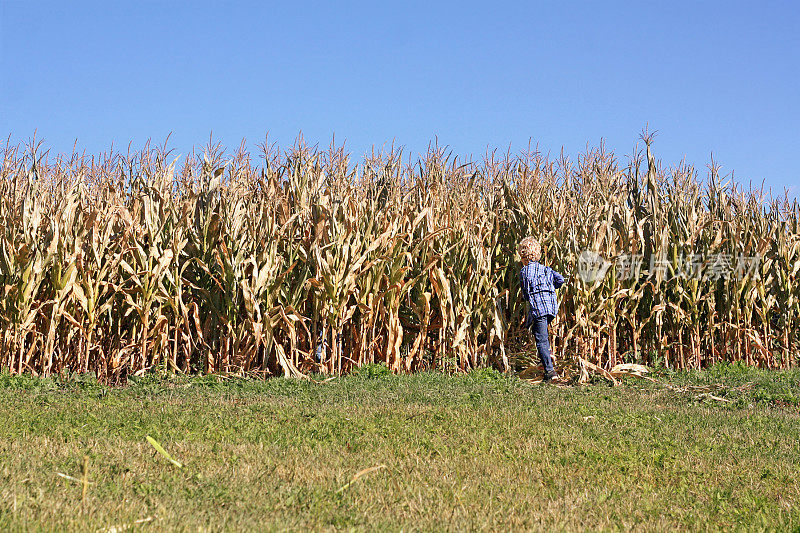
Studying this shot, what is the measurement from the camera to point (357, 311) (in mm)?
8227

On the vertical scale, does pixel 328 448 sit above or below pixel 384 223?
below

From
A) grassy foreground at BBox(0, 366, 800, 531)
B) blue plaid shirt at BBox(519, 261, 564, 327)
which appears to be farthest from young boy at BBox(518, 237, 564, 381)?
grassy foreground at BBox(0, 366, 800, 531)

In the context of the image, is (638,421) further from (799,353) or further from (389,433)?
(799,353)

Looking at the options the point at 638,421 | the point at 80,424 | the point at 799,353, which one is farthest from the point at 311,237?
the point at 799,353

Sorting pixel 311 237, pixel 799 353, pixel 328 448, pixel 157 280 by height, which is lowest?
pixel 328 448

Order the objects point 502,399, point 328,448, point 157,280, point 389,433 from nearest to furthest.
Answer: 1. point 328,448
2. point 389,433
3. point 502,399
4. point 157,280

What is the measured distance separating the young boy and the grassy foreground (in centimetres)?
103

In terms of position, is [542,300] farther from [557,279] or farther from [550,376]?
[550,376]

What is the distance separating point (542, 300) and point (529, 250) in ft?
1.98

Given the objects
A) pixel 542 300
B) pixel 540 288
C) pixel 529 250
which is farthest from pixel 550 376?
pixel 529 250

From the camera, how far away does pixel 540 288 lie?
26.6 ft

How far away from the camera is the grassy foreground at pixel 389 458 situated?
3.46 meters

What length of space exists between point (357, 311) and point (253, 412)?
253cm

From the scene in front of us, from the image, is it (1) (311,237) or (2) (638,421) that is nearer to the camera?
(2) (638,421)
